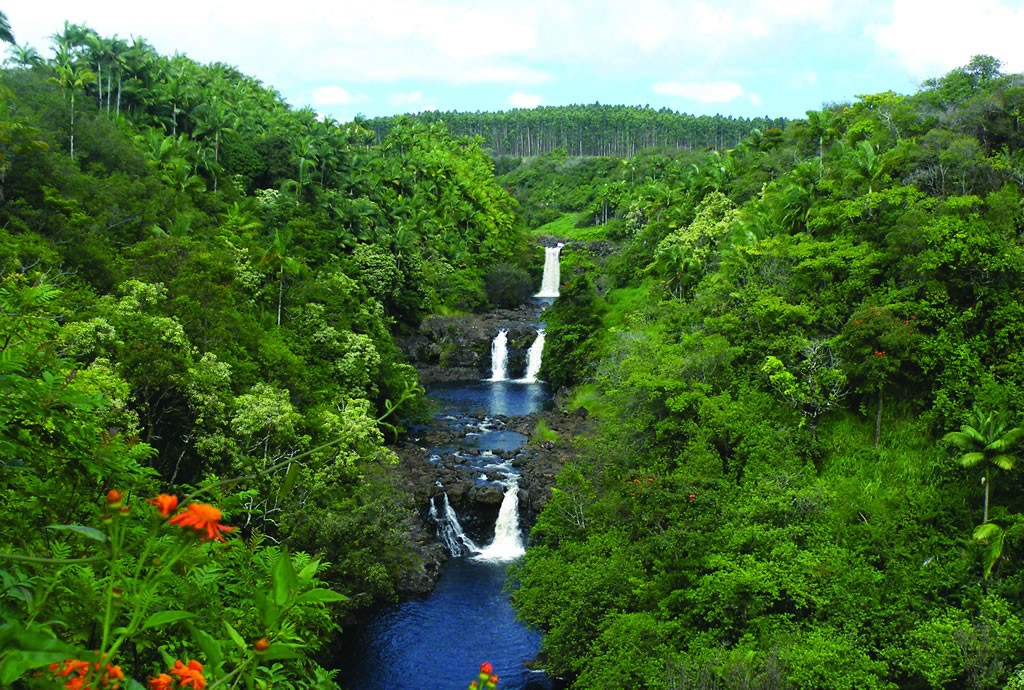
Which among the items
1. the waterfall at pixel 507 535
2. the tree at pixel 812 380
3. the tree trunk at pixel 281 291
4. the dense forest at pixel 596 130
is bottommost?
the waterfall at pixel 507 535

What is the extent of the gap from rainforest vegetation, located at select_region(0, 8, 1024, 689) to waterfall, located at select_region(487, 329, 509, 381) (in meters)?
11.2

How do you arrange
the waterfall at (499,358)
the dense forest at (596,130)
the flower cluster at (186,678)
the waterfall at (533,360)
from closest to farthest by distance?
the flower cluster at (186,678) → the waterfall at (533,360) → the waterfall at (499,358) → the dense forest at (596,130)

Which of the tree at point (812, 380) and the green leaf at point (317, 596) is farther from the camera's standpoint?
the tree at point (812, 380)

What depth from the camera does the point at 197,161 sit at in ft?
136

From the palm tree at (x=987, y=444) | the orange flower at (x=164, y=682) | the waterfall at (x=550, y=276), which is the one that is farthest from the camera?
the waterfall at (x=550, y=276)

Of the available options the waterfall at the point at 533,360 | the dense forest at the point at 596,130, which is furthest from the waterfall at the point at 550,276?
the dense forest at the point at 596,130

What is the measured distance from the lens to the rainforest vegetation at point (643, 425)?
4.85m

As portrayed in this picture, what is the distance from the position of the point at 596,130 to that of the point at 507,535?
123869mm

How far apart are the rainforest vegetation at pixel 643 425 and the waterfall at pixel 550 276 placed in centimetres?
3135

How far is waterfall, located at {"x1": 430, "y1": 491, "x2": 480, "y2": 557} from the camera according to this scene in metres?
26.3

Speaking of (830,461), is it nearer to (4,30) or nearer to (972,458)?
(972,458)

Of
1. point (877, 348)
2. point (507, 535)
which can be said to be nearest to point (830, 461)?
point (877, 348)

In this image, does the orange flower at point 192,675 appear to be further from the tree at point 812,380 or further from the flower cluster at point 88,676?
the tree at point 812,380

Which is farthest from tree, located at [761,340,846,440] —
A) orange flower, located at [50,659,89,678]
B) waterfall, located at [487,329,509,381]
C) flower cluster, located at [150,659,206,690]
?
waterfall, located at [487,329,509,381]
